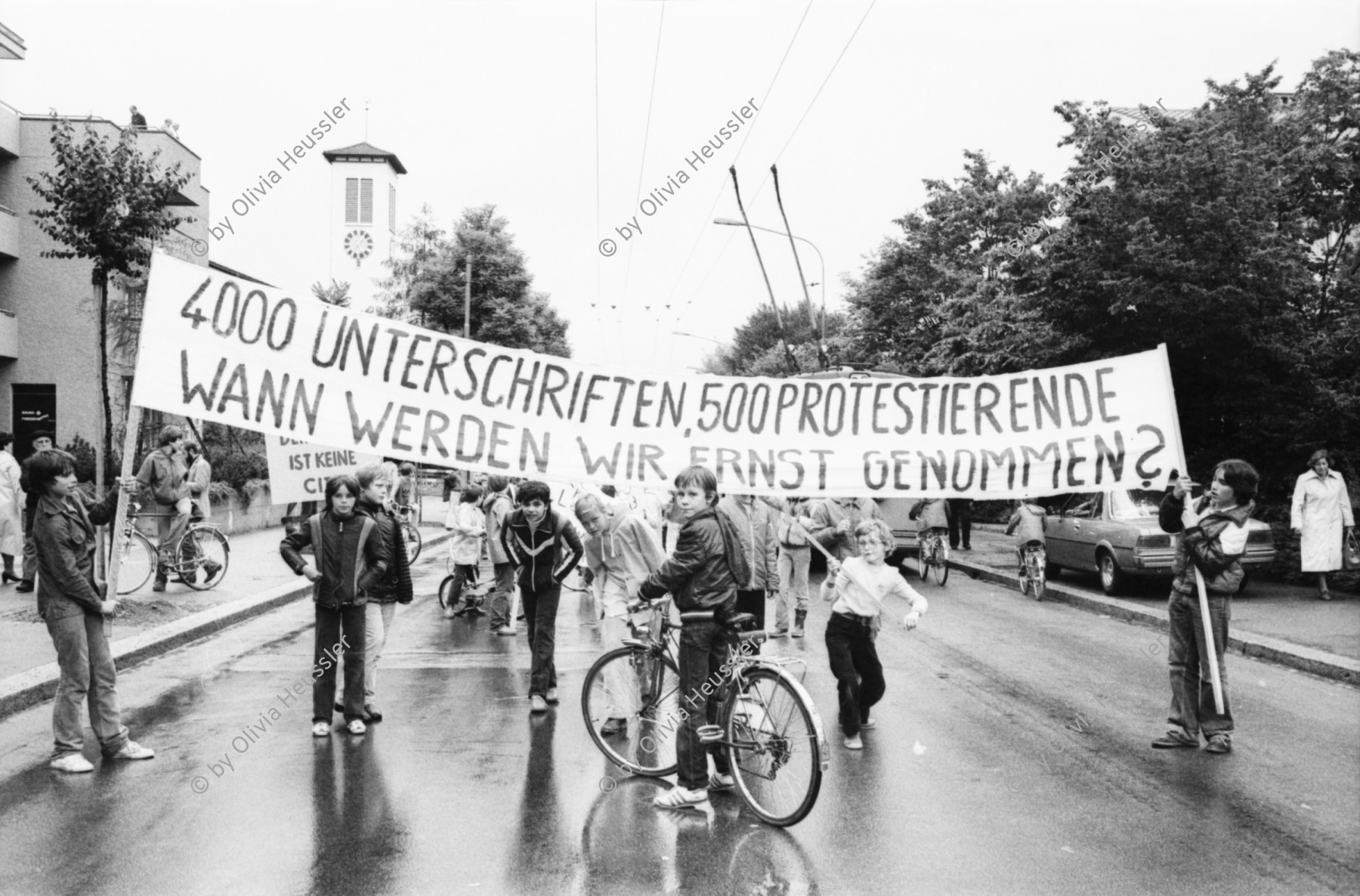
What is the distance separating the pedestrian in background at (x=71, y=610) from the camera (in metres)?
6.43

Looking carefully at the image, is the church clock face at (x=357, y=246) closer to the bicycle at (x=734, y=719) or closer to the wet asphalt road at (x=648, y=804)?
the wet asphalt road at (x=648, y=804)

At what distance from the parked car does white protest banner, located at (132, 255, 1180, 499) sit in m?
7.27

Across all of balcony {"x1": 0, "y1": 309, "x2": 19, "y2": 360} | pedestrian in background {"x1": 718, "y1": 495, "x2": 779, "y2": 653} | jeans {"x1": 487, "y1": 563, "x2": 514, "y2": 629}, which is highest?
balcony {"x1": 0, "y1": 309, "x2": 19, "y2": 360}

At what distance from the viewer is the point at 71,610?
6.50 meters

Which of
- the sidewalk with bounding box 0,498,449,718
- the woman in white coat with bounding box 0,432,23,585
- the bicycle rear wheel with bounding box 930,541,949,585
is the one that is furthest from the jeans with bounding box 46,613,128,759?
the bicycle rear wheel with bounding box 930,541,949,585

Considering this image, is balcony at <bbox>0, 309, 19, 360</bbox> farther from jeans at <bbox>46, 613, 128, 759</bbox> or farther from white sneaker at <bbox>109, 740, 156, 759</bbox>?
white sneaker at <bbox>109, 740, 156, 759</bbox>

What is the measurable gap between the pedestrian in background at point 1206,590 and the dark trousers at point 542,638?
4096 mm

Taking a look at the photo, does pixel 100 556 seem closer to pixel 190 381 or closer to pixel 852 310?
pixel 190 381

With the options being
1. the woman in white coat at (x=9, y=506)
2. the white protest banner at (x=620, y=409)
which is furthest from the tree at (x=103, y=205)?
the white protest banner at (x=620, y=409)

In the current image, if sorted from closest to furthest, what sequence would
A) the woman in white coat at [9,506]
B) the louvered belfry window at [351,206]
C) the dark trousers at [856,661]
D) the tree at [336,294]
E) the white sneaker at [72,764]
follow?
the white sneaker at [72,764] < the dark trousers at [856,661] < the woman in white coat at [9,506] < the tree at [336,294] < the louvered belfry window at [351,206]

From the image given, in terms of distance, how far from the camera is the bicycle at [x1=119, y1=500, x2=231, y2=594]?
1322cm

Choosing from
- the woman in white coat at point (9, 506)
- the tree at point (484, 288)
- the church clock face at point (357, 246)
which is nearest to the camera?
the woman in white coat at point (9, 506)

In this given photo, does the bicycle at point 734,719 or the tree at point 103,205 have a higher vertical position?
the tree at point 103,205

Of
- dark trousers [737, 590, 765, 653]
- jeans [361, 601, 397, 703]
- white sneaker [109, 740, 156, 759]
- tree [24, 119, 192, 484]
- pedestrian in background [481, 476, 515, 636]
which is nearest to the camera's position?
white sneaker [109, 740, 156, 759]
